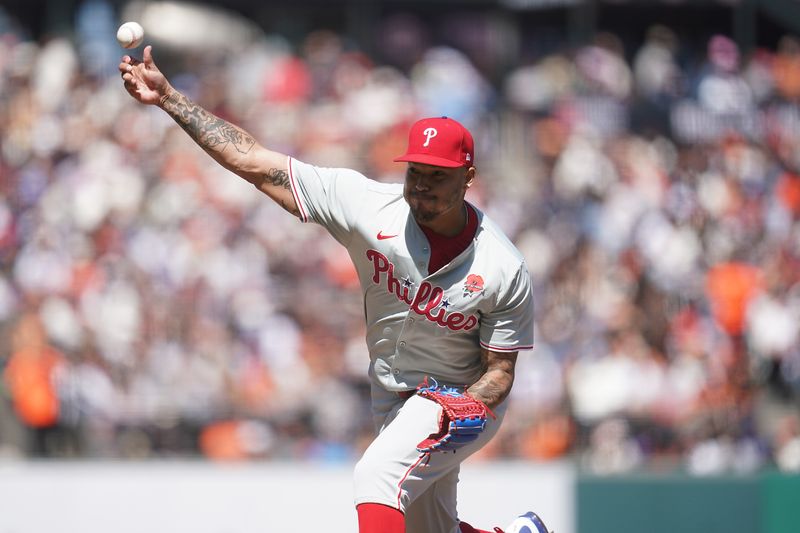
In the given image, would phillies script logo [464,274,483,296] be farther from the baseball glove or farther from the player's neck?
the baseball glove

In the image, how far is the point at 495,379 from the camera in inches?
210

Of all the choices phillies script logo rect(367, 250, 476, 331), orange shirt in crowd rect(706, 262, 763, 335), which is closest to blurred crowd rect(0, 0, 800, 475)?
orange shirt in crowd rect(706, 262, 763, 335)

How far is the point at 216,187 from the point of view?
12.5 m

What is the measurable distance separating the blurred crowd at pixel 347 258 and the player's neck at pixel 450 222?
12.7ft

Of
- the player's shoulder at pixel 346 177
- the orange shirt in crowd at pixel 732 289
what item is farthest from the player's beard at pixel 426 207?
the orange shirt in crowd at pixel 732 289

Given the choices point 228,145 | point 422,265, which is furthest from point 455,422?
point 228,145

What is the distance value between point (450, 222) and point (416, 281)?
0.96 feet

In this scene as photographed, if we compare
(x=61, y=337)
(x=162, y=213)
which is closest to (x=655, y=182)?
(x=162, y=213)

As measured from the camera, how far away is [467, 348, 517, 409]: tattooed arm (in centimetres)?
530

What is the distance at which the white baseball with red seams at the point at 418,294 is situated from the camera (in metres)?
5.30

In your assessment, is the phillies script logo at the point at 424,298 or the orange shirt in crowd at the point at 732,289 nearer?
the phillies script logo at the point at 424,298

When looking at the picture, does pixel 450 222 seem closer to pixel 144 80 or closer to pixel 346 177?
pixel 346 177

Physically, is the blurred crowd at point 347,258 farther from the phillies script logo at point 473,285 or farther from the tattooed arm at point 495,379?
the phillies script logo at point 473,285

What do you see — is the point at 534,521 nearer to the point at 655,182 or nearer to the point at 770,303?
the point at 770,303
